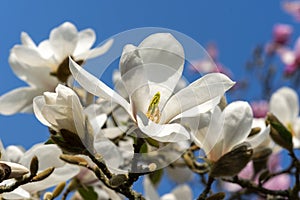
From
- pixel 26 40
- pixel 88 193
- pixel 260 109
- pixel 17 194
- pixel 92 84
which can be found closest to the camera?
pixel 92 84

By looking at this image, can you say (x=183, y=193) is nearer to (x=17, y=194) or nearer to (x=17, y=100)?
(x=17, y=100)

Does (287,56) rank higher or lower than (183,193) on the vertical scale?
lower

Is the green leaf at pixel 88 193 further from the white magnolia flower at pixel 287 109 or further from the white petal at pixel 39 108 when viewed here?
the white magnolia flower at pixel 287 109

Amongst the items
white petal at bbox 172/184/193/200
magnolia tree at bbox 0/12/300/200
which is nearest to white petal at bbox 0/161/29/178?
magnolia tree at bbox 0/12/300/200

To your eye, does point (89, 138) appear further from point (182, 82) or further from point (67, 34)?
point (67, 34)

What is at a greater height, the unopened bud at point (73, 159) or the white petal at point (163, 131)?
the white petal at point (163, 131)

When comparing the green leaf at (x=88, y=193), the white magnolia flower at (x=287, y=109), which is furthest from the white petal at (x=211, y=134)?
the white magnolia flower at (x=287, y=109)

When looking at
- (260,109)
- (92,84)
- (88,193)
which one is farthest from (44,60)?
(260,109)
